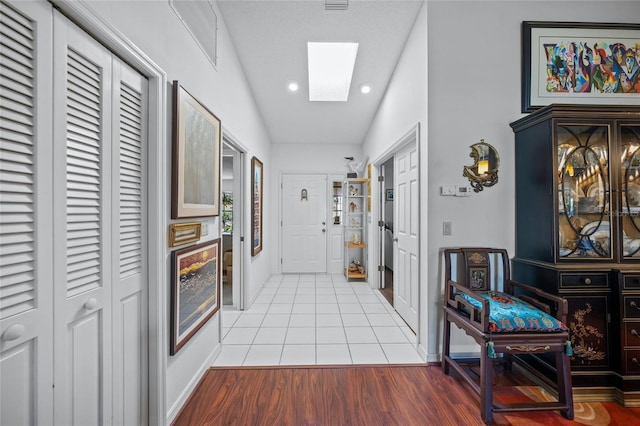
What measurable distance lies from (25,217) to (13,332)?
353mm

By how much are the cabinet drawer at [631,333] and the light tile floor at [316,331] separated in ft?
4.37

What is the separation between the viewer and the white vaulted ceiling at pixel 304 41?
7.90 ft

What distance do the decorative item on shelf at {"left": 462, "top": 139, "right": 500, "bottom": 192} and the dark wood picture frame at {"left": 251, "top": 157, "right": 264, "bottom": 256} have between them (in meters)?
2.58

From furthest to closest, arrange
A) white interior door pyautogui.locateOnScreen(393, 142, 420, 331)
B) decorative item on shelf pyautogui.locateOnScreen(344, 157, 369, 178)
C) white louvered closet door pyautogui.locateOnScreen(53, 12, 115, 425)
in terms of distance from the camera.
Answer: decorative item on shelf pyautogui.locateOnScreen(344, 157, 369, 178), white interior door pyautogui.locateOnScreen(393, 142, 420, 331), white louvered closet door pyautogui.locateOnScreen(53, 12, 115, 425)

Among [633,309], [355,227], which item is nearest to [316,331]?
[633,309]

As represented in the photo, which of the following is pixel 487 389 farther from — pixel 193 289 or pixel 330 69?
pixel 330 69

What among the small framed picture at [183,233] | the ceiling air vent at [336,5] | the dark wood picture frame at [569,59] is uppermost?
the ceiling air vent at [336,5]

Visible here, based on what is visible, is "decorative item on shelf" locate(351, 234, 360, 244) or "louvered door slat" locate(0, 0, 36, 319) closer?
"louvered door slat" locate(0, 0, 36, 319)

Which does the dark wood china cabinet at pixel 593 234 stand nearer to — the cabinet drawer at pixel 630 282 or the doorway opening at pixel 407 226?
the cabinet drawer at pixel 630 282

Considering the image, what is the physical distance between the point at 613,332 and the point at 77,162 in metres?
3.20

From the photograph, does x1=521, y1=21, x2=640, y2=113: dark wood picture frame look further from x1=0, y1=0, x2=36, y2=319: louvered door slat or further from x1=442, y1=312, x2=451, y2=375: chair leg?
x1=0, y1=0, x2=36, y2=319: louvered door slat

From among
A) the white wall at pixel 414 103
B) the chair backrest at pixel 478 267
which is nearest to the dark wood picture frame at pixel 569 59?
the white wall at pixel 414 103

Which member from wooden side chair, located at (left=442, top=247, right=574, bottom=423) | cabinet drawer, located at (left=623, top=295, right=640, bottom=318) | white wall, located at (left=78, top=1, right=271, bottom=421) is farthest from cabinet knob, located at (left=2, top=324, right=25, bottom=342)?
cabinet drawer, located at (left=623, top=295, right=640, bottom=318)

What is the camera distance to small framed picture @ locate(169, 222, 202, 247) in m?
1.66
